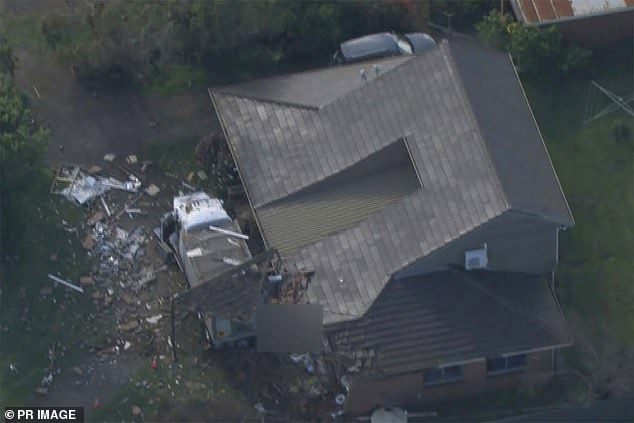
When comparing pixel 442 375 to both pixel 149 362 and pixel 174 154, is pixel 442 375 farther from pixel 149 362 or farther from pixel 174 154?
pixel 174 154

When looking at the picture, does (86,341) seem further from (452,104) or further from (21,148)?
(452,104)

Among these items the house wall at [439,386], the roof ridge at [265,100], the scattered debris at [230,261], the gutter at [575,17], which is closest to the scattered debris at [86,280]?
the scattered debris at [230,261]

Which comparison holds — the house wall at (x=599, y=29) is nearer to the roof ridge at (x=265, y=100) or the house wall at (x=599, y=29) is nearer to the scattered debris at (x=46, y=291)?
the roof ridge at (x=265, y=100)

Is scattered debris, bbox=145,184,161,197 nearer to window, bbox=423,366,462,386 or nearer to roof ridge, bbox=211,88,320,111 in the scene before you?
roof ridge, bbox=211,88,320,111

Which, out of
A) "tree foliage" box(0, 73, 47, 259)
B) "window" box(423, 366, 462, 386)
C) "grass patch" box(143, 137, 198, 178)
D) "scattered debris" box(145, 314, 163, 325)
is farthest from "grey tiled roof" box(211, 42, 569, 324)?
"tree foliage" box(0, 73, 47, 259)

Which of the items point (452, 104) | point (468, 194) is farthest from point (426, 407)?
point (452, 104)

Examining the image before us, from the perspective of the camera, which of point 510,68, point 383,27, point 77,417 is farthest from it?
point 383,27

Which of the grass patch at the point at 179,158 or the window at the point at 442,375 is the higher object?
the grass patch at the point at 179,158
